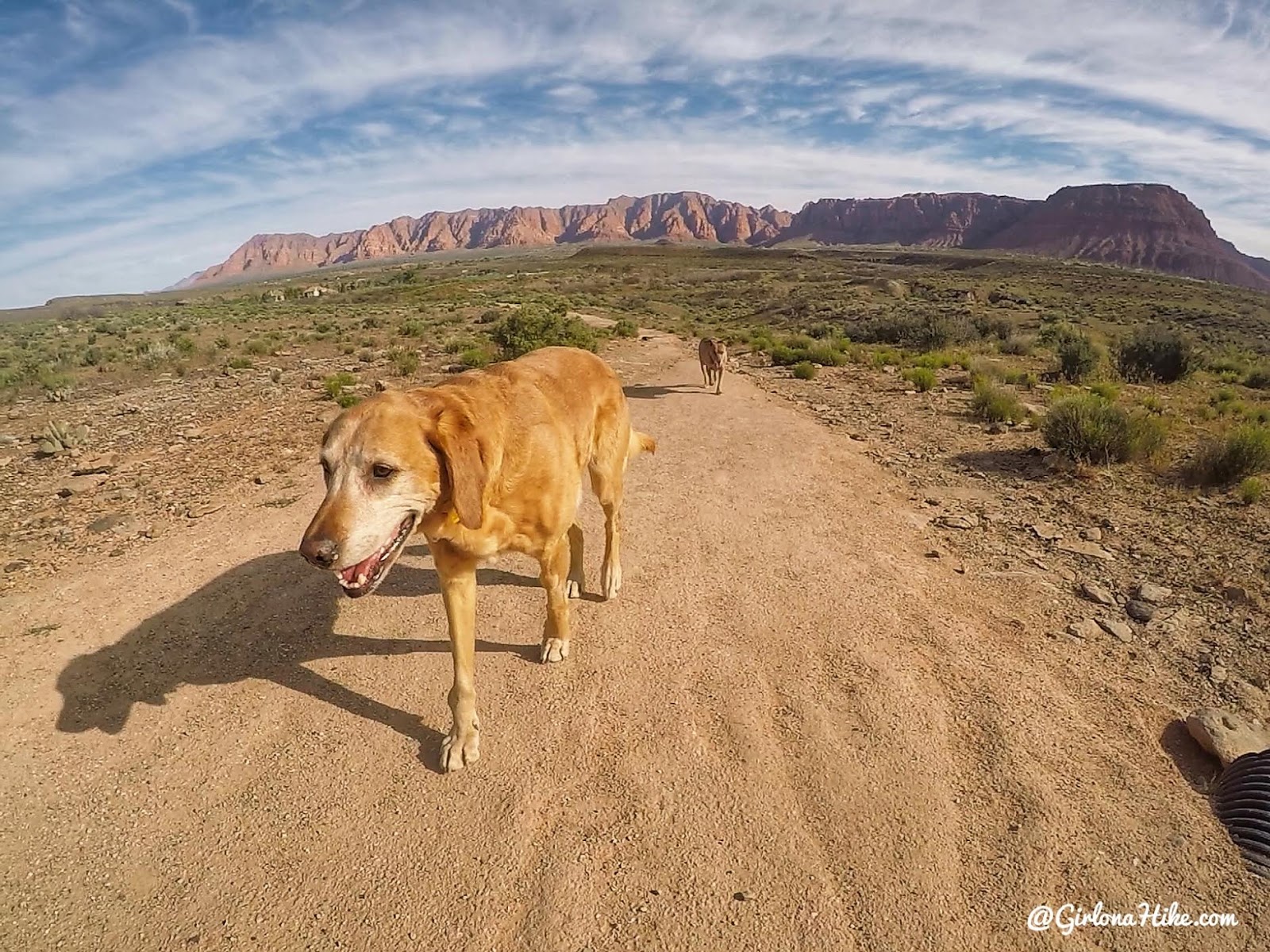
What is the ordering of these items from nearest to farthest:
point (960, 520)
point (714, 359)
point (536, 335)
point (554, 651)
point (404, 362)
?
1. point (554, 651)
2. point (960, 520)
3. point (714, 359)
4. point (404, 362)
5. point (536, 335)

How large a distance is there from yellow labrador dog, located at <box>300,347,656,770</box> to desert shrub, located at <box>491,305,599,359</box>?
1210cm

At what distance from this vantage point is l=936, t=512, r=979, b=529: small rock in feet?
19.2

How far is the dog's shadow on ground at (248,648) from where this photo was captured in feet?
12.2

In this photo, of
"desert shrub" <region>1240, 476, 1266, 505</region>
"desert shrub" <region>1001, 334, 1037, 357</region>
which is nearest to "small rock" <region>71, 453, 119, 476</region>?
"desert shrub" <region>1240, 476, 1266, 505</region>

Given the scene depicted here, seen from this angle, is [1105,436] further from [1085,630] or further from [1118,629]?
[1085,630]

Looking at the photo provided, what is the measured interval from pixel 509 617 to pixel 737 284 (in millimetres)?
54699

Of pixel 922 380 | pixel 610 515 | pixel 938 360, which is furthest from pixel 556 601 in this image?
pixel 938 360

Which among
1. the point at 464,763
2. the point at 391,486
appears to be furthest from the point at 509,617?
the point at 391,486

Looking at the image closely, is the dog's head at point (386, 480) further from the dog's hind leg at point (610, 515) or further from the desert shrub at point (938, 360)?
the desert shrub at point (938, 360)

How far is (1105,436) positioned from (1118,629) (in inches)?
→ 149

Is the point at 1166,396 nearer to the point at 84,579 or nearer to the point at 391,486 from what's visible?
the point at 391,486

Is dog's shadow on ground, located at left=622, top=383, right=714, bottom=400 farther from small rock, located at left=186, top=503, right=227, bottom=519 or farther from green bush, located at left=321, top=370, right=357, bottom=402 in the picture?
small rock, located at left=186, top=503, right=227, bottom=519

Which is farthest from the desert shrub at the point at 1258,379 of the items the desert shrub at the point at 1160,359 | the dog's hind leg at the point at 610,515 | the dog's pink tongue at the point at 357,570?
the dog's pink tongue at the point at 357,570

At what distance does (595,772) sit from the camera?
320 cm
